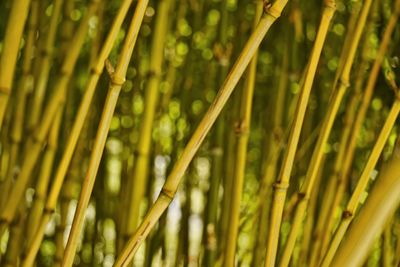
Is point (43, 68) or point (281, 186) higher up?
point (43, 68)

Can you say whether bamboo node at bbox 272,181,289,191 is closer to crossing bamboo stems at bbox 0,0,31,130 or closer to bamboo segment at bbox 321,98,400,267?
bamboo segment at bbox 321,98,400,267

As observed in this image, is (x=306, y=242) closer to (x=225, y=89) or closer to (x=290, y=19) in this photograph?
(x=290, y=19)

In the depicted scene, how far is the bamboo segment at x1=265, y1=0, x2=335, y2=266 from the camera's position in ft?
1.77

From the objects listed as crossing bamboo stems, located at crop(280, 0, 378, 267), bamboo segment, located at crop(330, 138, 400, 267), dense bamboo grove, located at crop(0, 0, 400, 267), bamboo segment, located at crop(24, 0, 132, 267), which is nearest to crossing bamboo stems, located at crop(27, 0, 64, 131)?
dense bamboo grove, located at crop(0, 0, 400, 267)

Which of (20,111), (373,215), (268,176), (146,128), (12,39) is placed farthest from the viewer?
(268,176)

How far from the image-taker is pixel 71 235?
1.78 feet

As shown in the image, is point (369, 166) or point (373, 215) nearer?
point (373, 215)

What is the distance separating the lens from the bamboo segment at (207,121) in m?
0.50

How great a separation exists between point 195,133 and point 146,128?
194 mm

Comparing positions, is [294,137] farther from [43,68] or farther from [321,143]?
[43,68]

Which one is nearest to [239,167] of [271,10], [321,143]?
[321,143]

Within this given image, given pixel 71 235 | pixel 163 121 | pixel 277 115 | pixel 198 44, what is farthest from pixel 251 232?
pixel 71 235

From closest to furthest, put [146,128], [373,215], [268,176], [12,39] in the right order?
[373,215] < [12,39] < [146,128] < [268,176]

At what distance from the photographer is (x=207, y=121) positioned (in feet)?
1.67
